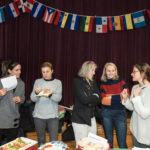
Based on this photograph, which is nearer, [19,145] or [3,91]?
[19,145]

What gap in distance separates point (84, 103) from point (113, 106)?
1.50 ft

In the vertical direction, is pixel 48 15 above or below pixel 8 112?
above

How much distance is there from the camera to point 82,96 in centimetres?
195

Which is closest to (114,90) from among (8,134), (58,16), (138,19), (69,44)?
(8,134)

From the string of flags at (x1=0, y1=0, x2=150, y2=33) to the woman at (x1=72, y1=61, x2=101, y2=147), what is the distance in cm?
203

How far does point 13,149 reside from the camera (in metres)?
1.40

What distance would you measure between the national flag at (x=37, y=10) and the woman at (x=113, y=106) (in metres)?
2.16

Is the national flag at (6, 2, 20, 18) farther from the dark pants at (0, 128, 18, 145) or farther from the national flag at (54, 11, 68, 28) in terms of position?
the dark pants at (0, 128, 18, 145)

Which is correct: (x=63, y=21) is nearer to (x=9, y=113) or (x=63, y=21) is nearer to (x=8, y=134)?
(x=9, y=113)

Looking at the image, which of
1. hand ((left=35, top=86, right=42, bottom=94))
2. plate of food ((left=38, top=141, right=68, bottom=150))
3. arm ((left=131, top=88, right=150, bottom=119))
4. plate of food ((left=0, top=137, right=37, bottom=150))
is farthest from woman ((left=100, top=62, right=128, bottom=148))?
plate of food ((left=0, top=137, right=37, bottom=150))

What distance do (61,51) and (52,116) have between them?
2.12 meters

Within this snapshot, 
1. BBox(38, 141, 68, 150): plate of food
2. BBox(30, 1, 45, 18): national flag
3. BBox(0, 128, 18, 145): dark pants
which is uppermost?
BBox(30, 1, 45, 18): national flag

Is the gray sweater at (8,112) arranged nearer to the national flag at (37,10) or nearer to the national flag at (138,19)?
the national flag at (37,10)

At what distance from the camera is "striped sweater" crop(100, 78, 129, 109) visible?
219cm
